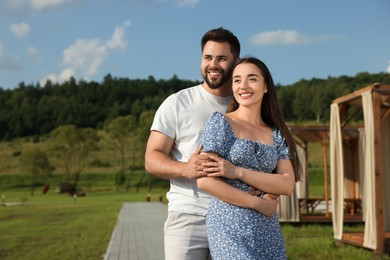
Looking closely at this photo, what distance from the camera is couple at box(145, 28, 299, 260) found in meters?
2.17

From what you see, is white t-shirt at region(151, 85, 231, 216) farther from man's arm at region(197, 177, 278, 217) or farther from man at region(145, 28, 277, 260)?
man's arm at region(197, 177, 278, 217)

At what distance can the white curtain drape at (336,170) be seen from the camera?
10.2 meters

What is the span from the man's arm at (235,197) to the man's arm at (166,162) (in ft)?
0.20

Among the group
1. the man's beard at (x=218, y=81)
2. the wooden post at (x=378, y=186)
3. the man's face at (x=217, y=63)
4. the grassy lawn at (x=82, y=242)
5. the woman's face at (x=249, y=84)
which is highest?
the man's face at (x=217, y=63)

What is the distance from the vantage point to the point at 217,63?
2729 millimetres

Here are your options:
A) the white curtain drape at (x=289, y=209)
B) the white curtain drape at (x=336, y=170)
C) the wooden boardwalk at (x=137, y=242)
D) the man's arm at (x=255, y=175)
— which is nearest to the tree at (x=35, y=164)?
the wooden boardwalk at (x=137, y=242)

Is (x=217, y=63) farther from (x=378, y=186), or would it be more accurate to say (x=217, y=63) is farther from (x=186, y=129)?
(x=378, y=186)

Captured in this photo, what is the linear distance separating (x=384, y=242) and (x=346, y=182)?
8.48 metres

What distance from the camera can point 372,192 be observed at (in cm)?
865

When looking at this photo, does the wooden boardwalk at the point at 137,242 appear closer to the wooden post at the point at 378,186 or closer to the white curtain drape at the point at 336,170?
the white curtain drape at the point at 336,170

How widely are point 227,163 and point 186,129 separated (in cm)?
61

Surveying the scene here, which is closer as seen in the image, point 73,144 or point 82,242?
point 82,242

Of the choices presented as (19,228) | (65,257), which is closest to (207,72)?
(65,257)

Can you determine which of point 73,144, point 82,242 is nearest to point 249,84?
point 82,242
